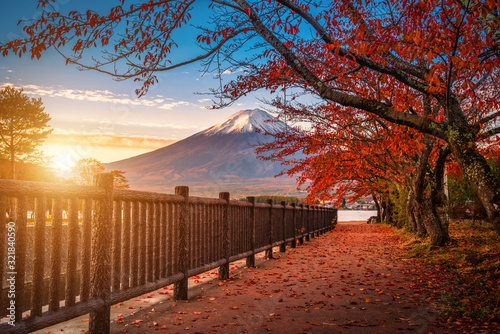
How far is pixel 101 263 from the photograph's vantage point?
3775mm

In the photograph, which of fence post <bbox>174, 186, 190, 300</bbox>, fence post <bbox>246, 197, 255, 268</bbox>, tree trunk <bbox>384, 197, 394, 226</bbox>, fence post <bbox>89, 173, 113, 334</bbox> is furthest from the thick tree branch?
tree trunk <bbox>384, 197, 394, 226</bbox>

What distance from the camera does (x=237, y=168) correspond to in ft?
619

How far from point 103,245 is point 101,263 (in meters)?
0.18

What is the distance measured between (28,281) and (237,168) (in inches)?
6984

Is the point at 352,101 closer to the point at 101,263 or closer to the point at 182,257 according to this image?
the point at 182,257

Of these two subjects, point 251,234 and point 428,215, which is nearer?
point 251,234

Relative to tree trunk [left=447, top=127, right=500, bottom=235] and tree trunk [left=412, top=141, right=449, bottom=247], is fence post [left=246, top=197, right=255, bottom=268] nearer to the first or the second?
tree trunk [left=447, top=127, right=500, bottom=235]

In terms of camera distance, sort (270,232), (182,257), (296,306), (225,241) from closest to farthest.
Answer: (296,306) < (182,257) < (225,241) < (270,232)

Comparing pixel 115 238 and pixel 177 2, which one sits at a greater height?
pixel 177 2

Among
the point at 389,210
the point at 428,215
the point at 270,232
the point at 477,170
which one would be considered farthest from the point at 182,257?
the point at 389,210

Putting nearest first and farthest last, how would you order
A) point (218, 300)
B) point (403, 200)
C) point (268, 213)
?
point (218, 300) < point (268, 213) < point (403, 200)

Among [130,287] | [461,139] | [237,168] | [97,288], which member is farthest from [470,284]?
[237,168]

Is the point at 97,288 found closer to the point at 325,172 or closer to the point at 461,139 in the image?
the point at 461,139

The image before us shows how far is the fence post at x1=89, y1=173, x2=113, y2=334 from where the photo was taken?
3758mm
